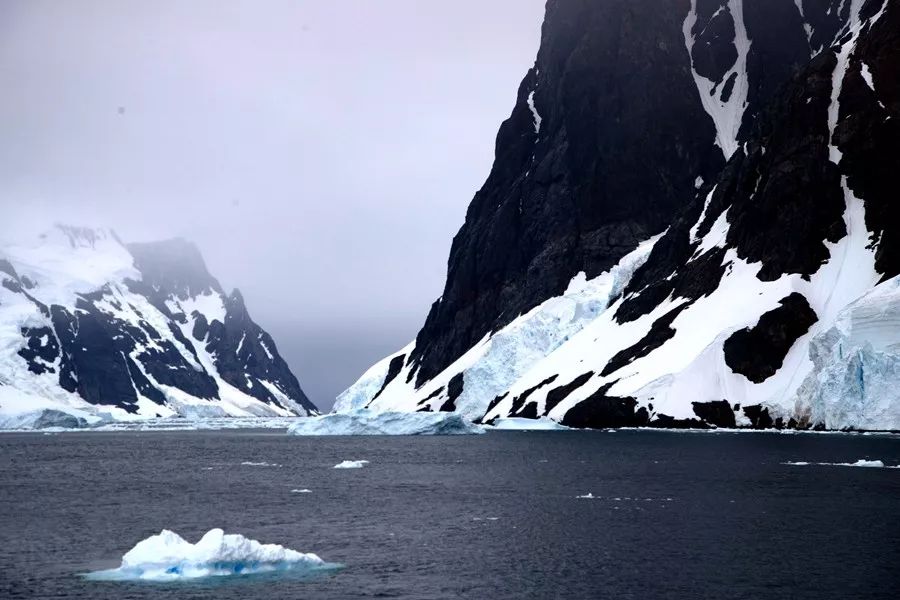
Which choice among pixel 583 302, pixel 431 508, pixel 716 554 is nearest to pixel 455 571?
pixel 716 554

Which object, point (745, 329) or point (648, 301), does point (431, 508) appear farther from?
point (648, 301)

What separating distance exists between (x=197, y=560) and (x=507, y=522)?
20.1m

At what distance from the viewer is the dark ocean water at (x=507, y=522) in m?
36.2

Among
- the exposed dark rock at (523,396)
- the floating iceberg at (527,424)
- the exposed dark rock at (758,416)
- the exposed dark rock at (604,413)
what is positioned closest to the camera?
the exposed dark rock at (758,416)

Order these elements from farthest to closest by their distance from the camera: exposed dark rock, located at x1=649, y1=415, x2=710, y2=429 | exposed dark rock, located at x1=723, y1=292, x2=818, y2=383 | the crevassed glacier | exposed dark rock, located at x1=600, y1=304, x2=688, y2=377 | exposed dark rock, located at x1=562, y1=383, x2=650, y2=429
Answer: exposed dark rock, located at x1=600, y1=304, x2=688, y2=377
exposed dark rock, located at x1=562, y1=383, x2=650, y2=429
exposed dark rock, located at x1=649, y1=415, x2=710, y2=429
exposed dark rock, located at x1=723, y1=292, x2=818, y2=383
the crevassed glacier

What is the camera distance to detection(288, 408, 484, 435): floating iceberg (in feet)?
502

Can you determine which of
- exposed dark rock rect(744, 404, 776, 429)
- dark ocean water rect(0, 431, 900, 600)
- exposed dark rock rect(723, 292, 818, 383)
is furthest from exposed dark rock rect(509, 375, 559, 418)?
dark ocean water rect(0, 431, 900, 600)

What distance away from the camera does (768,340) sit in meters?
129

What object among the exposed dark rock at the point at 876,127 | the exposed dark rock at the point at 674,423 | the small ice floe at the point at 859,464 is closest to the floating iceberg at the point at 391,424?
the exposed dark rock at the point at 674,423

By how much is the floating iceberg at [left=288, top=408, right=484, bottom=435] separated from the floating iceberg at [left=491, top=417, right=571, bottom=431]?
20.5ft

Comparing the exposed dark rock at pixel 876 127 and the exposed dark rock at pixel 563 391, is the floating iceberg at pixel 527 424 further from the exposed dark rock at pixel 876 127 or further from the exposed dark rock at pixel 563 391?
the exposed dark rock at pixel 876 127

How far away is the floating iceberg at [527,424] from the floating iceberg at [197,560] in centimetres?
11308

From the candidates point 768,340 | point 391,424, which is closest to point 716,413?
point 768,340

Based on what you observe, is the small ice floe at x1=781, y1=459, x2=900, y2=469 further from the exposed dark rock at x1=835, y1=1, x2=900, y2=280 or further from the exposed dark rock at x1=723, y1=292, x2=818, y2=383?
the exposed dark rock at x1=835, y1=1, x2=900, y2=280
